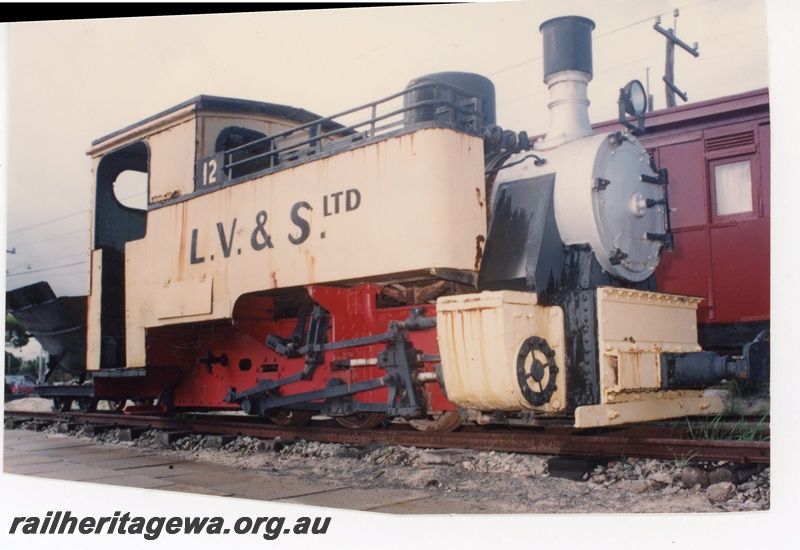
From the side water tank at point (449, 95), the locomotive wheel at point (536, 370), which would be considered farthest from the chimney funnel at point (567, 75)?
the locomotive wheel at point (536, 370)

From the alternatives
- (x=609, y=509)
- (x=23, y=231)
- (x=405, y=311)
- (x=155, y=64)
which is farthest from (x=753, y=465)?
(x=23, y=231)

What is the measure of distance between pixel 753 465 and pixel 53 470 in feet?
14.0

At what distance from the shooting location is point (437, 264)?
146 inches

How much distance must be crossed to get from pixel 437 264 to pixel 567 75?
1.41 meters

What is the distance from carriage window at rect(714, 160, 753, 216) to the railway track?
1901 mm

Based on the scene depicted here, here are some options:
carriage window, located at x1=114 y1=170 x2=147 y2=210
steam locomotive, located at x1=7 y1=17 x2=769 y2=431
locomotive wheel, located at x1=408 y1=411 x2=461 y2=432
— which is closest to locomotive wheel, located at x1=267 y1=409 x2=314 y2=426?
steam locomotive, located at x1=7 y1=17 x2=769 y2=431

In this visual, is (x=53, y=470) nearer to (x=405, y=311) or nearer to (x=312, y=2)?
(x=405, y=311)

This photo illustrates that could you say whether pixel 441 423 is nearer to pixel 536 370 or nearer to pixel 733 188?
pixel 536 370

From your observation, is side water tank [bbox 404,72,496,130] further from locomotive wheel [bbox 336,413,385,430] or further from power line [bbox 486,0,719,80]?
locomotive wheel [bbox 336,413,385,430]

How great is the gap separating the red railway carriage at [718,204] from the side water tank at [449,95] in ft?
5.05

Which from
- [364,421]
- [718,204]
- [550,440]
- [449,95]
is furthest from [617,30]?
[364,421]

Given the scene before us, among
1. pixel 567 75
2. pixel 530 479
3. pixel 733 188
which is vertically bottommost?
pixel 530 479

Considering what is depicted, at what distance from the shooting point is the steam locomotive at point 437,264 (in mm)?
3695

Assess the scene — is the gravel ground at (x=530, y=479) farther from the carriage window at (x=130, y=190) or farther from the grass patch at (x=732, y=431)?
the carriage window at (x=130, y=190)
